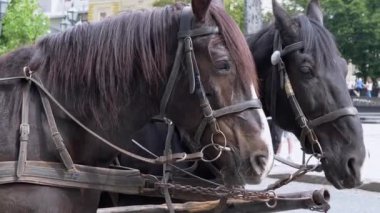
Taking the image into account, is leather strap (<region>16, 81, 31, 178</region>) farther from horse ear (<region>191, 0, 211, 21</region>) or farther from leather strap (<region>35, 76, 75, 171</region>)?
horse ear (<region>191, 0, 211, 21</region>)

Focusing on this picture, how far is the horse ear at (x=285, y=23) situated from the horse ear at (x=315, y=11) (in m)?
0.30

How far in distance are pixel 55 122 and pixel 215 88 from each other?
838 mm

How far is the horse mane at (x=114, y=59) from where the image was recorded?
312 centimetres

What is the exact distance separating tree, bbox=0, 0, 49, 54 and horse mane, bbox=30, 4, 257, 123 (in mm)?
24766

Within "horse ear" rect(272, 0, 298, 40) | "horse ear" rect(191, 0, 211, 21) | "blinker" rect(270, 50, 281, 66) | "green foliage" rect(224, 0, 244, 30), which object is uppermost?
"horse ear" rect(191, 0, 211, 21)

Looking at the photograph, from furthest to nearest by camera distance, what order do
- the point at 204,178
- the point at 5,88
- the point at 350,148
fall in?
the point at 204,178 < the point at 350,148 < the point at 5,88

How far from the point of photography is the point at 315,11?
483 cm

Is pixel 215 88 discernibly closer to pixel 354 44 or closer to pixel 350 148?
pixel 350 148

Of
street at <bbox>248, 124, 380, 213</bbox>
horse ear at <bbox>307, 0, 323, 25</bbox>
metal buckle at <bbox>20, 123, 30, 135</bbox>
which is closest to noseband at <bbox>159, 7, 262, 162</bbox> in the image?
metal buckle at <bbox>20, 123, 30, 135</bbox>

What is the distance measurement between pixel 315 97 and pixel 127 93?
1.56 meters

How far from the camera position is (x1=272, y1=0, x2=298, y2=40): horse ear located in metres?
4.43

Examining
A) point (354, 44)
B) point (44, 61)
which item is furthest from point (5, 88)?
point (354, 44)

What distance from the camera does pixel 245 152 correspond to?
2959 mm

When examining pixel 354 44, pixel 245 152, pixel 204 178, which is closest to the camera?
pixel 245 152
